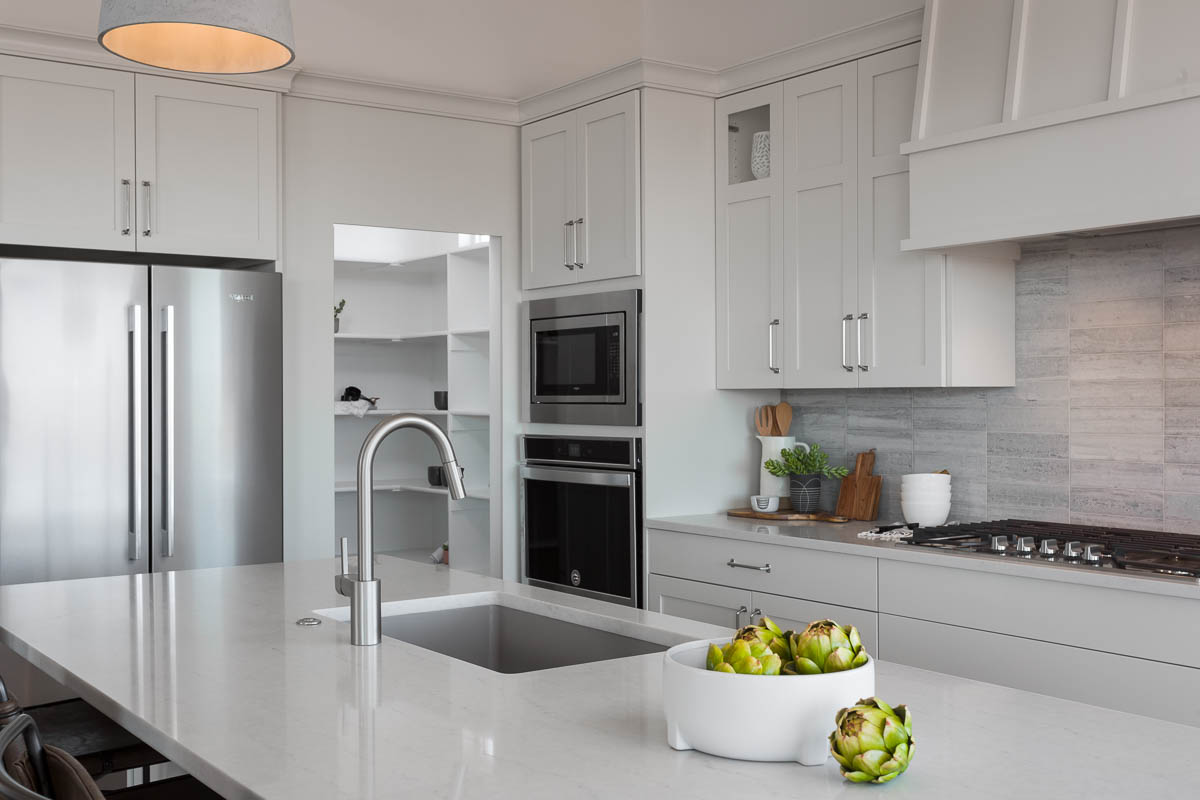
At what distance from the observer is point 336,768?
130cm

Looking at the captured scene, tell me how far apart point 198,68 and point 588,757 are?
5.57 ft

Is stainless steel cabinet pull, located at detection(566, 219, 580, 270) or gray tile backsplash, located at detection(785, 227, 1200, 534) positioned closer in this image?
gray tile backsplash, located at detection(785, 227, 1200, 534)

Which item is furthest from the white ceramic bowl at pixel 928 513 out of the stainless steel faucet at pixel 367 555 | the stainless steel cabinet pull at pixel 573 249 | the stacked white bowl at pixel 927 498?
the stainless steel faucet at pixel 367 555

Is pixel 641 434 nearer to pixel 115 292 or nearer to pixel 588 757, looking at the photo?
pixel 115 292

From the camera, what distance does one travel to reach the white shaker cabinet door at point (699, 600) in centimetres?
369

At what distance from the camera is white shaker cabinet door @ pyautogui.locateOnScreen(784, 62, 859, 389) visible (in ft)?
12.3

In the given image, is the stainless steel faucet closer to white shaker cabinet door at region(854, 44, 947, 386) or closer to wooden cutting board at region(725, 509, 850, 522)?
white shaker cabinet door at region(854, 44, 947, 386)

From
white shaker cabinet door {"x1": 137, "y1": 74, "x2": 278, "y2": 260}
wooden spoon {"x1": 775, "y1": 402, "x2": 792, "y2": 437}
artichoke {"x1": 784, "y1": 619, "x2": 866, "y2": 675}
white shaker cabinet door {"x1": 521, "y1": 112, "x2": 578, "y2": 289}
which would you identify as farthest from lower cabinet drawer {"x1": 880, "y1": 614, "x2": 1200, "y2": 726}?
white shaker cabinet door {"x1": 137, "y1": 74, "x2": 278, "y2": 260}

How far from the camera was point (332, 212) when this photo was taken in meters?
4.31

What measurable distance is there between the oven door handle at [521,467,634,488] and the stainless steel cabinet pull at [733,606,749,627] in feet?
2.15

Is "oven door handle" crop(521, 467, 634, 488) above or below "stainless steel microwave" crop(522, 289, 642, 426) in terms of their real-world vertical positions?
below

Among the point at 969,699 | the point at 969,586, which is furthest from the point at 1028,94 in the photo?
the point at 969,699

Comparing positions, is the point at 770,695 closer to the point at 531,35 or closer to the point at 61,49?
the point at 61,49

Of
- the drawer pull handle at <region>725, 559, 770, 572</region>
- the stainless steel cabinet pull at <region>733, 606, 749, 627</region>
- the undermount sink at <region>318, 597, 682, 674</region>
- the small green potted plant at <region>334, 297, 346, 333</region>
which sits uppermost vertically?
the small green potted plant at <region>334, 297, 346, 333</region>
